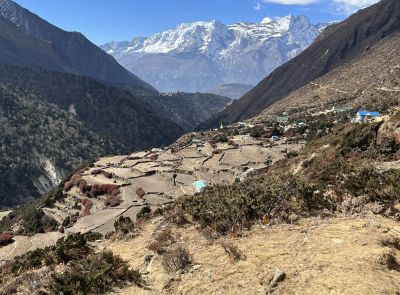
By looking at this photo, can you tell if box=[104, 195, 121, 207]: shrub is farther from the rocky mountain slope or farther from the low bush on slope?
the rocky mountain slope

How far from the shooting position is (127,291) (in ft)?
43.9

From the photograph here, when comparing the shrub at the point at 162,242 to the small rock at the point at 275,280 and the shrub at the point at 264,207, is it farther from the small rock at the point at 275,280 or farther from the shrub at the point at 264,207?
the small rock at the point at 275,280

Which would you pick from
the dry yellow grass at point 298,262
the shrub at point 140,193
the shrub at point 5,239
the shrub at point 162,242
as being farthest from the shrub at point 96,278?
the shrub at point 140,193

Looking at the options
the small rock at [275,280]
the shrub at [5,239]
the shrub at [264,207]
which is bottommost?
the shrub at [5,239]

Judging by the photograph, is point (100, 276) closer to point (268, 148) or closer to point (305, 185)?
point (305, 185)

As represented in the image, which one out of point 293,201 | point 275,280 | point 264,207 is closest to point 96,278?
point 275,280

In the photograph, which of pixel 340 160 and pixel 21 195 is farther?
pixel 21 195

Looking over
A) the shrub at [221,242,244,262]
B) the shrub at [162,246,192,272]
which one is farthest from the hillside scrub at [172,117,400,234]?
the shrub at [162,246,192,272]

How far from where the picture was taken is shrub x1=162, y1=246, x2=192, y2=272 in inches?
554

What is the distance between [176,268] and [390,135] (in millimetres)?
18973

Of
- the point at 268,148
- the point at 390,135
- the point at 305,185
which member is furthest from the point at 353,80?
the point at 305,185

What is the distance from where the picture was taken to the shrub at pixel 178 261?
1407 cm

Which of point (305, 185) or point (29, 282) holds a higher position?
point (305, 185)

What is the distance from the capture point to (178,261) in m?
14.2
